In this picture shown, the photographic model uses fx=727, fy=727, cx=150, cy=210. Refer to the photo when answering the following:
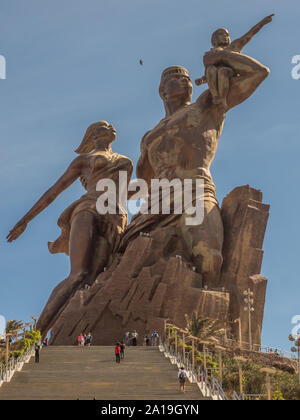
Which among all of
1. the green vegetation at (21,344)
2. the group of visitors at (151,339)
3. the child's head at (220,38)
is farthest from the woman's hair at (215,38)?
the green vegetation at (21,344)

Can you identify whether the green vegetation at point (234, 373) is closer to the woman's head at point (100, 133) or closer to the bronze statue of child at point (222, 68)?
the bronze statue of child at point (222, 68)

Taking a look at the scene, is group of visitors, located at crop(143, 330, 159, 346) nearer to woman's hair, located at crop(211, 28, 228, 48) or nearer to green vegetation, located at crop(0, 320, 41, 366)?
green vegetation, located at crop(0, 320, 41, 366)

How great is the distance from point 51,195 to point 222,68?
302 inches

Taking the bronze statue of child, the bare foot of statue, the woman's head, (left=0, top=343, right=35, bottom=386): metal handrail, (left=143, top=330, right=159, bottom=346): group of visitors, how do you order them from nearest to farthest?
(left=0, top=343, right=35, bottom=386): metal handrail → (left=143, top=330, right=159, bottom=346): group of visitors → the bare foot of statue → the bronze statue of child → the woman's head

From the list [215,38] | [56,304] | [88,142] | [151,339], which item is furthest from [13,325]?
[215,38]

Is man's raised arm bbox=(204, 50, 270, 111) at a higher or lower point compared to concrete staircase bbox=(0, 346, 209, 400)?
higher

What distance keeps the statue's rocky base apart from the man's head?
15.3ft

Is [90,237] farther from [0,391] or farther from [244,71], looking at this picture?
[0,391]

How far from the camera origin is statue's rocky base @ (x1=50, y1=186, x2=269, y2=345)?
2020 centimetres

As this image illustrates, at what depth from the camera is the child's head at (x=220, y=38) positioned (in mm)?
23984

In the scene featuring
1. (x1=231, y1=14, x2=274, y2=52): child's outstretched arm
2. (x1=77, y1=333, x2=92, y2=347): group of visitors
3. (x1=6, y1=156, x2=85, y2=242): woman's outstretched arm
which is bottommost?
(x1=77, y1=333, x2=92, y2=347): group of visitors

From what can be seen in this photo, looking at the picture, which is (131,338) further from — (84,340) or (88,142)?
(88,142)

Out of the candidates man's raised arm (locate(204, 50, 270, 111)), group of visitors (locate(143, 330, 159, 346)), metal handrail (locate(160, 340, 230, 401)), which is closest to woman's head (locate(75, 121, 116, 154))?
man's raised arm (locate(204, 50, 270, 111))

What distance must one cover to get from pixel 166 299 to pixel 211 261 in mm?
1887
